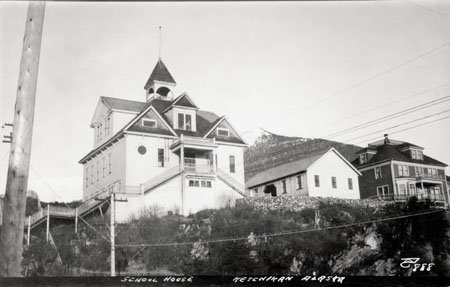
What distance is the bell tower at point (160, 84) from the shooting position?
126 feet

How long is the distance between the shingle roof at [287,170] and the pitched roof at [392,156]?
7607 mm

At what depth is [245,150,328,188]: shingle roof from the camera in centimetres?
3963

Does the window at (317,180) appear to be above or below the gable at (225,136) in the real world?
below

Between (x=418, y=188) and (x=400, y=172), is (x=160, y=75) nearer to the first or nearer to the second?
(x=400, y=172)

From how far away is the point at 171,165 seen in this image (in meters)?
34.2

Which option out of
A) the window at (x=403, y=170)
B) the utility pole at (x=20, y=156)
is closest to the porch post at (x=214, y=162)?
the window at (x=403, y=170)

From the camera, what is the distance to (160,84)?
1519 inches

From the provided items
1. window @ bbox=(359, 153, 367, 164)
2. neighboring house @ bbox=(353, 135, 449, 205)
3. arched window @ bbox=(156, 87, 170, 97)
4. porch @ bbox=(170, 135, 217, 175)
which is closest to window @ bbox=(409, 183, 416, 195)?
neighboring house @ bbox=(353, 135, 449, 205)

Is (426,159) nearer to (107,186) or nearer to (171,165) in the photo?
(171,165)

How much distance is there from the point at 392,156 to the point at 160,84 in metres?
23.6

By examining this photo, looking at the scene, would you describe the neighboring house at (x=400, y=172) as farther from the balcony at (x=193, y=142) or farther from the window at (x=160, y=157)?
the window at (x=160, y=157)

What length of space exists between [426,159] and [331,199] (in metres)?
19.4

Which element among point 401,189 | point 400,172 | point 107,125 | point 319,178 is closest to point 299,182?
point 319,178

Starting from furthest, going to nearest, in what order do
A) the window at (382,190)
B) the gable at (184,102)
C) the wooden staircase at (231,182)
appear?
the window at (382,190) → the gable at (184,102) → the wooden staircase at (231,182)
